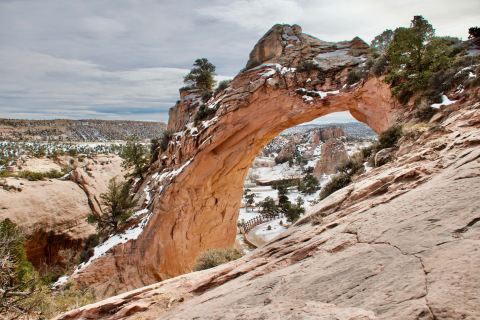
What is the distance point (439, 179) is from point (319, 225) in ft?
9.31

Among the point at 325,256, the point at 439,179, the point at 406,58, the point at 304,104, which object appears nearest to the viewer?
the point at 325,256

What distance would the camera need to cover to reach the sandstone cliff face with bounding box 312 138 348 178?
63.4 meters

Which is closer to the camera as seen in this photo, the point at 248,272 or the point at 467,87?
the point at 248,272

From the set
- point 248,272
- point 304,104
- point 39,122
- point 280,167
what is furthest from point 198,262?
point 39,122

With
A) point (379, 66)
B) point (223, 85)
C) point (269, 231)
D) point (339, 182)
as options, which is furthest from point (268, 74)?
point (269, 231)

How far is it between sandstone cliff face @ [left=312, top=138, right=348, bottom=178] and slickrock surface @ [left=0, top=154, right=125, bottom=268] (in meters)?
54.8

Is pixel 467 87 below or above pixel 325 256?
above

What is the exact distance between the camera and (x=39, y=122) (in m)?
131

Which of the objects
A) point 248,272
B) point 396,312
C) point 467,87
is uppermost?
point 467,87

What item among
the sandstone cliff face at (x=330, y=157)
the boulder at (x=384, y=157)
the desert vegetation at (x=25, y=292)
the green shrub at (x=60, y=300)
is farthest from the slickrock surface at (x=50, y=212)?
the sandstone cliff face at (x=330, y=157)

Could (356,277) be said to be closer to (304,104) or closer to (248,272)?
(248,272)

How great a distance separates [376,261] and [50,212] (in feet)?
89.7

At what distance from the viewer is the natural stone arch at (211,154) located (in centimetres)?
1572

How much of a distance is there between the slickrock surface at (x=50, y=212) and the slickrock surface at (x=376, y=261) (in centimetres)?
1903
